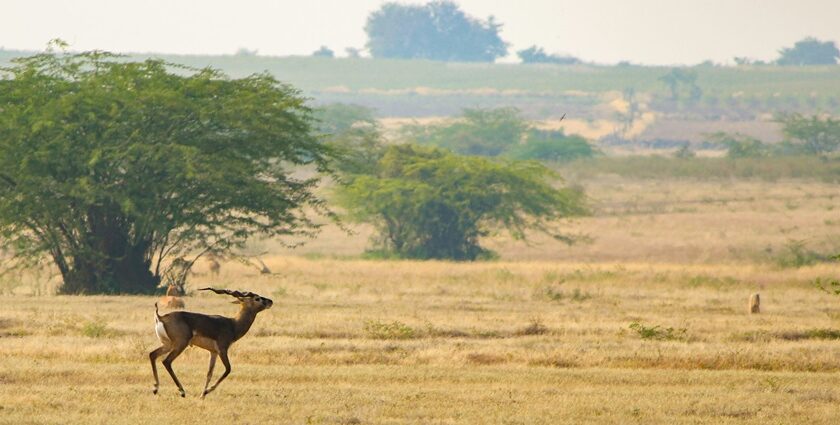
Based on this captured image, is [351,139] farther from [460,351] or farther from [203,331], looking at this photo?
[203,331]

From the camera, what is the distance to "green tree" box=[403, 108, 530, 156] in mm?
104812

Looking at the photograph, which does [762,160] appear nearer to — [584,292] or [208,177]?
[584,292]

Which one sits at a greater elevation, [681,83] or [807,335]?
[807,335]

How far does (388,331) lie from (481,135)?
267 ft

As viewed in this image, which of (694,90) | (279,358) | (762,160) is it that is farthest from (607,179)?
(694,90)

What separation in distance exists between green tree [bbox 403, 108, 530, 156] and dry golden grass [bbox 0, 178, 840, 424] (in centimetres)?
5539

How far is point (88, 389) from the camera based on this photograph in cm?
1923

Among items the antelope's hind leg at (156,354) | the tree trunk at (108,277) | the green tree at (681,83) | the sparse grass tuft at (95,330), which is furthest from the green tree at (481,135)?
the antelope's hind leg at (156,354)

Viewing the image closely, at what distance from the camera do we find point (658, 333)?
27.3 metres

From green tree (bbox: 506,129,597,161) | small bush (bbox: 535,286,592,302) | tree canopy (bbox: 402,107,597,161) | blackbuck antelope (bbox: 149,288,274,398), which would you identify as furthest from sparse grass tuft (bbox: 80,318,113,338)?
tree canopy (bbox: 402,107,597,161)

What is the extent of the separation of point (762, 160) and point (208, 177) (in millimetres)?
63234

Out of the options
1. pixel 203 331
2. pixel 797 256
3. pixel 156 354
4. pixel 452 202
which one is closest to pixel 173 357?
pixel 156 354

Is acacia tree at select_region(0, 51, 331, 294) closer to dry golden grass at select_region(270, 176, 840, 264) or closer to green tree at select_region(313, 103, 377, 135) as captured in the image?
dry golden grass at select_region(270, 176, 840, 264)

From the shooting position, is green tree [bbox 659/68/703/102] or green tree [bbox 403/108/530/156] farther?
green tree [bbox 659/68/703/102]
